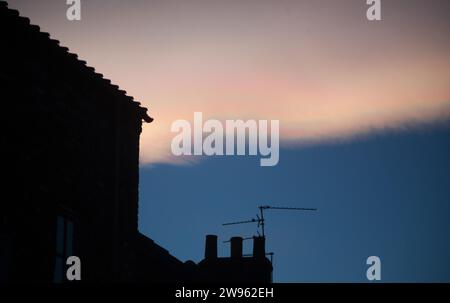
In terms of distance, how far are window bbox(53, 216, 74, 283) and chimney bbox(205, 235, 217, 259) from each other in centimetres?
1581

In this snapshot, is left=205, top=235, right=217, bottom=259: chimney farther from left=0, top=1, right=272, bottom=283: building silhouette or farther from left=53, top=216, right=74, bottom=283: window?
left=53, top=216, right=74, bottom=283: window

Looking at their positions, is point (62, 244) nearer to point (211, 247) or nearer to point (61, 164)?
point (61, 164)

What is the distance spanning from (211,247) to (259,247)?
6.91 ft

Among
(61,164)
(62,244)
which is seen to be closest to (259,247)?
(62,244)

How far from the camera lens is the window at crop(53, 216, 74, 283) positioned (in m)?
14.9

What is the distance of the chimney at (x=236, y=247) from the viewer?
30953 millimetres

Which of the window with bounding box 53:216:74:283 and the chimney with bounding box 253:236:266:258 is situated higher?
the chimney with bounding box 253:236:266:258

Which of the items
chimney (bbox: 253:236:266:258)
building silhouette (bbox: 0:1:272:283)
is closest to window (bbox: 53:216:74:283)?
→ building silhouette (bbox: 0:1:272:283)

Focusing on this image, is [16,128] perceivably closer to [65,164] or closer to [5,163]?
[5,163]

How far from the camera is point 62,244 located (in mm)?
15203

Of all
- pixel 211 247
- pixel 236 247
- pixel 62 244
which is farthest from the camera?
pixel 211 247

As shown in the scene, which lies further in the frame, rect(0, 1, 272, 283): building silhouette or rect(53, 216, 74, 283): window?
rect(53, 216, 74, 283): window

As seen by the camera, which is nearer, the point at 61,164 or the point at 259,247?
the point at 61,164

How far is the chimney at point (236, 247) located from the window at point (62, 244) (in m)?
16.0
